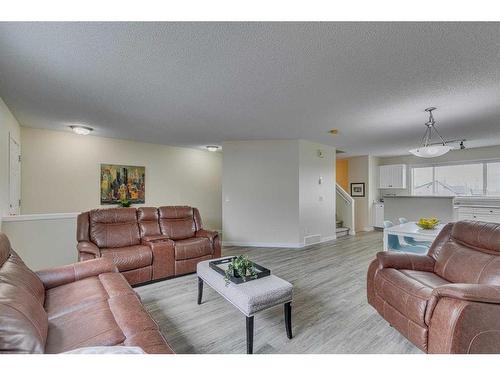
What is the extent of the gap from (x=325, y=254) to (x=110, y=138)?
5187mm

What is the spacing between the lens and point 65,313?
4.97 feet

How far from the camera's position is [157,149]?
19.4 feet

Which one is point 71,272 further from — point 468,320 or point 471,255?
point 471,255

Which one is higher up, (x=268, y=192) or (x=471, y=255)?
(x=268, y=192)

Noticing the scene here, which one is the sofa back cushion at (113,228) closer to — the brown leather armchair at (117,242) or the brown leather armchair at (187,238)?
the brown leather armchair at (117,242)

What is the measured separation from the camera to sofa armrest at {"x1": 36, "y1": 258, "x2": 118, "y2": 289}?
196cm

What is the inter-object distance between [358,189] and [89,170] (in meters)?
7.53

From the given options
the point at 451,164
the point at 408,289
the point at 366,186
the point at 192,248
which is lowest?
the point at 192,248

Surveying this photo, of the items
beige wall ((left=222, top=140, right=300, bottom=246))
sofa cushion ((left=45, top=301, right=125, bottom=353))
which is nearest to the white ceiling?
beige wall ((left=222, top=140, right=300, bottom=246))

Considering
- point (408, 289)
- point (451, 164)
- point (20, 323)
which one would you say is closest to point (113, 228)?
point (20, 323)

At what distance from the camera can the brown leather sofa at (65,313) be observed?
104cm

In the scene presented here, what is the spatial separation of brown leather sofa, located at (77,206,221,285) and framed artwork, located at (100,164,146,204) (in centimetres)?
199

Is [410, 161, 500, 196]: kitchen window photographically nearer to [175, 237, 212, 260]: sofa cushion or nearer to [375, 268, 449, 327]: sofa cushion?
[375, 268, 449, 327]: sofa cushion

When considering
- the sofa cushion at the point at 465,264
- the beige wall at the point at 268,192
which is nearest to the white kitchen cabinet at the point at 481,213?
the beige wall at the point at 268,192
